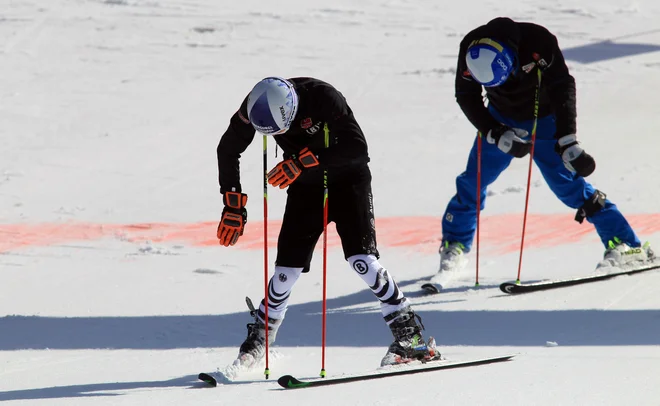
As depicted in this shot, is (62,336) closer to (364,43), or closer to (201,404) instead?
(201,404)

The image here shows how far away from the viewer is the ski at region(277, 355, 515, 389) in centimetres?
446

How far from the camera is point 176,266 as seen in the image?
749 centimetres

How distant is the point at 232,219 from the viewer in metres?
4.79

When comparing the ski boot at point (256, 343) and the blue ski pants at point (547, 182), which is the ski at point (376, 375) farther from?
the blue ski pants at point (547, 182)

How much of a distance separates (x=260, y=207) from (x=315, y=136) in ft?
14.6

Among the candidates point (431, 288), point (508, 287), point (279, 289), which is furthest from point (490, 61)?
point (279, 289)

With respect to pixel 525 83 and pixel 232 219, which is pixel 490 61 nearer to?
pixel 525 83

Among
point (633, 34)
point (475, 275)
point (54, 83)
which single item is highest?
point (633, 34)

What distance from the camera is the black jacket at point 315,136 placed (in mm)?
4672

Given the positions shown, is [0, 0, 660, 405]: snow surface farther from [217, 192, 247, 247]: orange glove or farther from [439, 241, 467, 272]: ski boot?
[217, 192, 247, 247]: orange glove

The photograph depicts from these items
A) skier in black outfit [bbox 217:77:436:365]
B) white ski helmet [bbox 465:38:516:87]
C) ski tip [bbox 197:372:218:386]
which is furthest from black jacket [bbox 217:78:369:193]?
white ski helmet [bbox 465:38:516:87]

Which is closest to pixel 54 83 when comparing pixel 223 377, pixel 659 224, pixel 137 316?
pixel 137 316

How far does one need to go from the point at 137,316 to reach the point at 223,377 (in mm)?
1704

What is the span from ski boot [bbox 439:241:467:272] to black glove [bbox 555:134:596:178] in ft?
3.58
